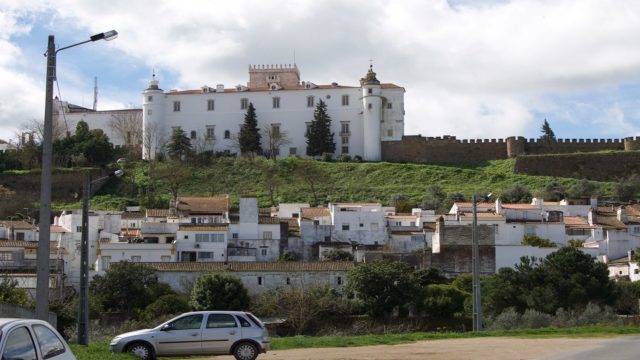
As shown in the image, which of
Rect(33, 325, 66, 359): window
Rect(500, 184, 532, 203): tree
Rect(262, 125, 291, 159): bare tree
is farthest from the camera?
Rect(262, 125, 291, 159): bare tree

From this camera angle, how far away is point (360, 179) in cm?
8462

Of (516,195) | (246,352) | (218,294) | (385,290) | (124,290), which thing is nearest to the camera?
(246,352)

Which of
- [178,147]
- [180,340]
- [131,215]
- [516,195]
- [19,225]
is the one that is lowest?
[180,340]

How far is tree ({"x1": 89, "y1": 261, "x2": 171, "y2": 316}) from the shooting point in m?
43.6

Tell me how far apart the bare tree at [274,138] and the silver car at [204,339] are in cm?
7411

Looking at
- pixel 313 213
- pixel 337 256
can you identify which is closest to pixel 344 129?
pixel 313 213

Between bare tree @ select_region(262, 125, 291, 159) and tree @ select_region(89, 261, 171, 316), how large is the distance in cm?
4752

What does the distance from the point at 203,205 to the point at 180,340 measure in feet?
160

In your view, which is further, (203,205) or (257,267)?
(203,205)

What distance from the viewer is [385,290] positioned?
43.7 meters

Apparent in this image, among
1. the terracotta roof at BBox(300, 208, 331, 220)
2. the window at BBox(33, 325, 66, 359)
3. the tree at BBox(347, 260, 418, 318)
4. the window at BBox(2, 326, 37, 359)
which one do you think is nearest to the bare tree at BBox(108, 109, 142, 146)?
the terracotta roof at BBox(300, 208, 331, 220)

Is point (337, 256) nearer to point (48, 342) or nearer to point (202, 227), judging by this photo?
point (202, 227)

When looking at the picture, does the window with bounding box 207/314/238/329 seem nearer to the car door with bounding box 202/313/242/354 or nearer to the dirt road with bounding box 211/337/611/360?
the car door with bounding box 202/313/242/354

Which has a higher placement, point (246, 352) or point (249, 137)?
point (249, 137)
